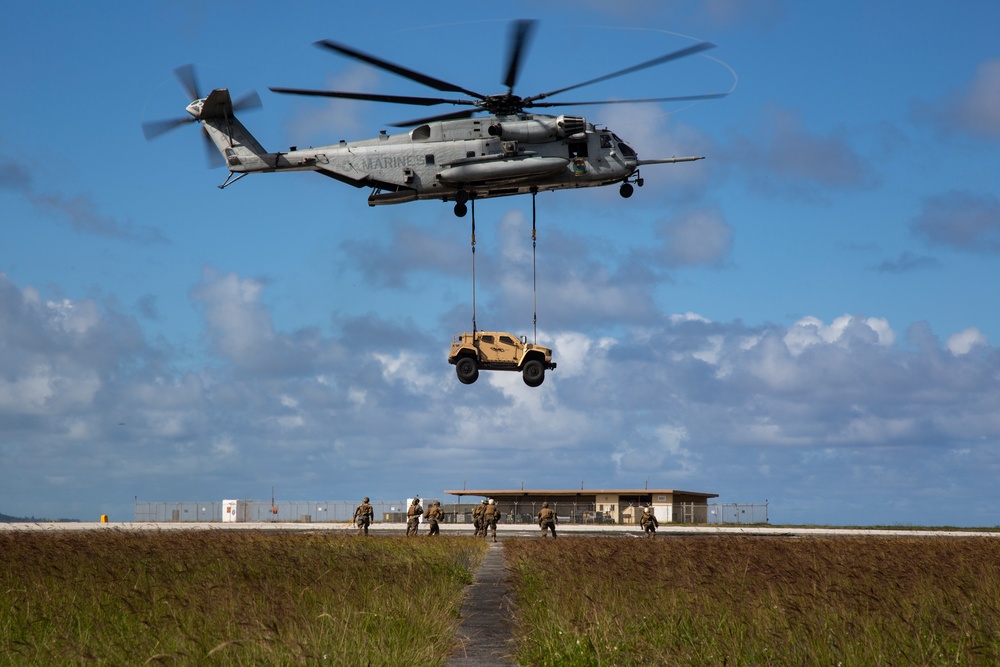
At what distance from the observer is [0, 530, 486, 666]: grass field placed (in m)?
8.86

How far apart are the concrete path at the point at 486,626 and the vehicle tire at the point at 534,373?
13.8 metres

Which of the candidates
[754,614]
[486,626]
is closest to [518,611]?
[486,626]

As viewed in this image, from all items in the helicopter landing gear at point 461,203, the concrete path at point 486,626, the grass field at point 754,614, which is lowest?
the concrete path at point 486,626

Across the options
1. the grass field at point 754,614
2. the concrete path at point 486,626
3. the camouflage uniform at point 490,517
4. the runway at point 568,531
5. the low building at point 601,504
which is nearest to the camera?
the grass field at point 754,614

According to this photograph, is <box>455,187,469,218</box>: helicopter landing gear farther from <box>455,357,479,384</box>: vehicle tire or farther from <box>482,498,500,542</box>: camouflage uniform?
<box>482,498,500,542</box>: camouflage uniform

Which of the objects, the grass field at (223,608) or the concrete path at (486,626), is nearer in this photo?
the grass field at (223,608)

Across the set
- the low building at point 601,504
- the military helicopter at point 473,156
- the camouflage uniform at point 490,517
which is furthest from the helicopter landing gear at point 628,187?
the low building at point 601,504

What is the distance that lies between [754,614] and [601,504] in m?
58.4

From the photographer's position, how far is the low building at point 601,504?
66.1 m

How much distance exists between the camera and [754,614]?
10.9m

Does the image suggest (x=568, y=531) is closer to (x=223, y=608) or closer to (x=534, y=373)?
(x=534, y=373)

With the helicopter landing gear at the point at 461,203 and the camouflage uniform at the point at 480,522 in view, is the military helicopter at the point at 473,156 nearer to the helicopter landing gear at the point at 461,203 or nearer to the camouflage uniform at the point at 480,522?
the helicopter landing gear at the point at 461,203

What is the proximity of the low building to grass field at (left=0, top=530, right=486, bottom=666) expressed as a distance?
4801 cm

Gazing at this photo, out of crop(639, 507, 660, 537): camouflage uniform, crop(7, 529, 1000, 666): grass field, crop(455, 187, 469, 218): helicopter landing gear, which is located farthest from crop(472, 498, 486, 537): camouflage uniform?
crop(7, 529, 1000, 666): grass field
